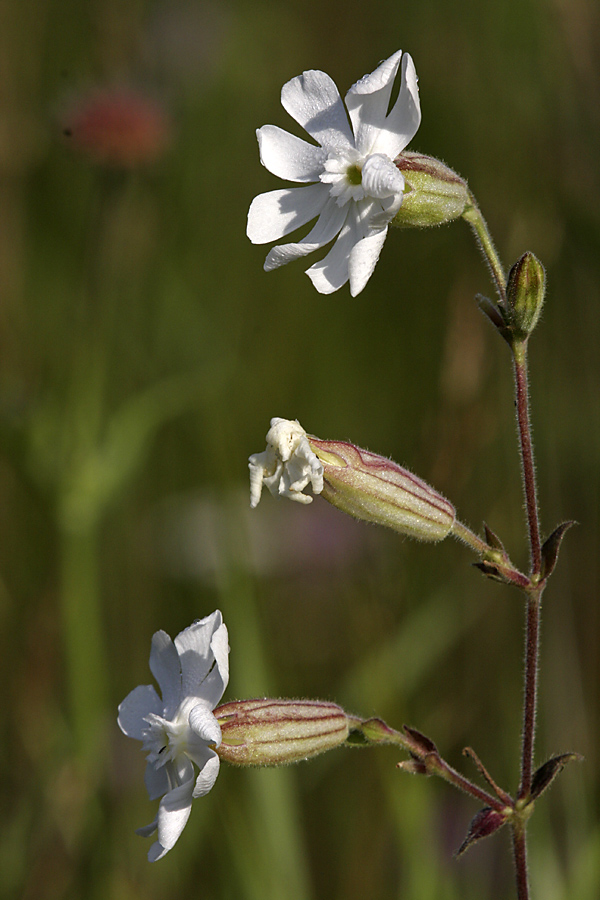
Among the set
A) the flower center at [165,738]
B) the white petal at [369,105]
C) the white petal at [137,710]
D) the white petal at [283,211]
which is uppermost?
the white petal at [369,105]

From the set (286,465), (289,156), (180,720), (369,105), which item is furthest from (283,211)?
(180,720)

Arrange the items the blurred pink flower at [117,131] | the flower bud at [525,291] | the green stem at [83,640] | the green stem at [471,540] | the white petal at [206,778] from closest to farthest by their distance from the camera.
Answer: the white petal at [206,778] → the flower bud at [525,291] → the green stem at [471,540] → the green stem at [83,640] → the blurred pink flower at [117,131]

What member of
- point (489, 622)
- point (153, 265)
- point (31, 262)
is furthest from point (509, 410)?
point (31, 262)

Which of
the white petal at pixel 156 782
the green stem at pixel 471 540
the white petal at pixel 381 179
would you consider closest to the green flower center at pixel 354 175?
the white petal at pixel 381 179

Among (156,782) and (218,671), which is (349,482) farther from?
(156,782)

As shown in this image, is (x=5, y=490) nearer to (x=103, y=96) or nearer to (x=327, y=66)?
(x=103, y=96)

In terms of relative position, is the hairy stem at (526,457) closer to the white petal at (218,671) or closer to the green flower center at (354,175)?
the green flower center at (354,175)

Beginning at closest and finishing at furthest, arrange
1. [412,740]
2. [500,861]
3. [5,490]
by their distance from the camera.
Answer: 1. [412,740]
2. [500,861]
3. [5,490]

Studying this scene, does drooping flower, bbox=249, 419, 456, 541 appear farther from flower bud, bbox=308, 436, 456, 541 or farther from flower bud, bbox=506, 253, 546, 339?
flower bud, bbox=506, 253, 546, 339
